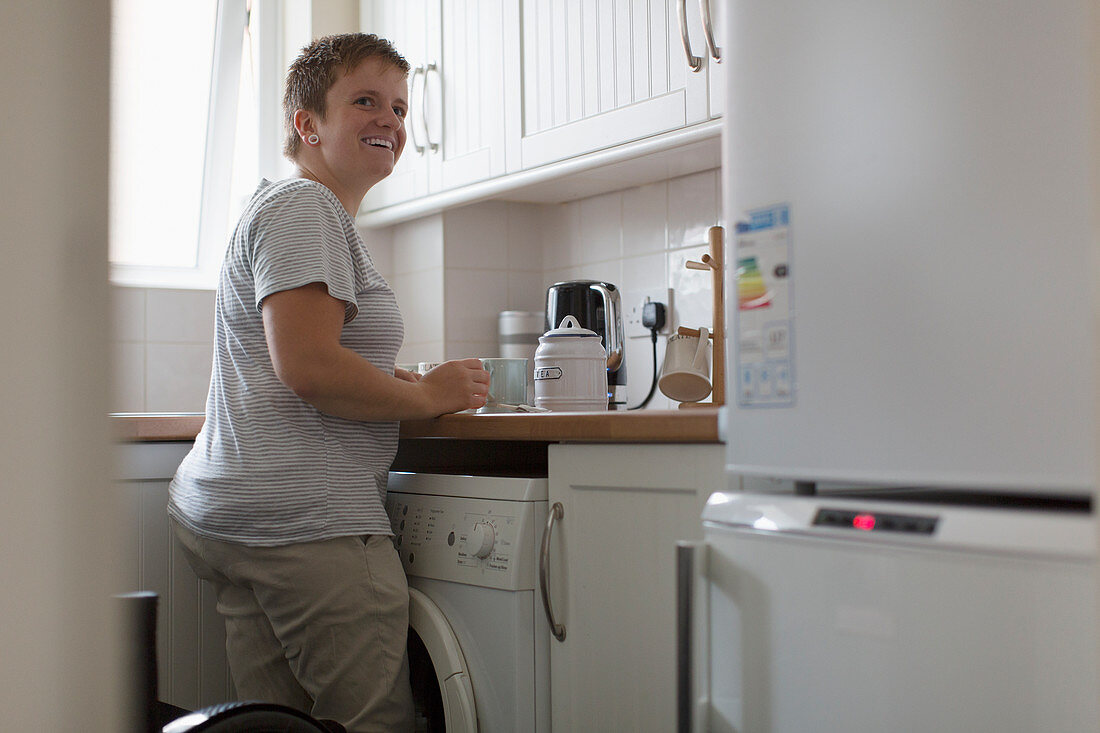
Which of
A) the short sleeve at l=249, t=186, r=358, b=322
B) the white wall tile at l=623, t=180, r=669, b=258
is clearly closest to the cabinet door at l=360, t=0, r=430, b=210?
the white wall tile at l=623, t=180, r=669, b=258

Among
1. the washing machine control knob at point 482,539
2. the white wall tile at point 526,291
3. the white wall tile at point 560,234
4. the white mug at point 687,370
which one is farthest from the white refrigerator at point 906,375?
the white wall tile at point 526,291

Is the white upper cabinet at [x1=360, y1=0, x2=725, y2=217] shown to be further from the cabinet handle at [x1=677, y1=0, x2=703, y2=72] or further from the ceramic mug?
the ceramic mug

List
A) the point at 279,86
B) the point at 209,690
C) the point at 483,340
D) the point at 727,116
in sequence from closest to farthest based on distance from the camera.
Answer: the point at 727,116
the point at 209,690
the point at 483,340
the point at 279,86

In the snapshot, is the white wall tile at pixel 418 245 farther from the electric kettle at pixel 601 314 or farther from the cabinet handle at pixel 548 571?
the cabinet handle at pixel 548 571

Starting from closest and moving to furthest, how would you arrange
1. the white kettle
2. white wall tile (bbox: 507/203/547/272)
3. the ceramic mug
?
the white kettle, the ceramic mug, white wall tile (bbox: 507/203/547/272)

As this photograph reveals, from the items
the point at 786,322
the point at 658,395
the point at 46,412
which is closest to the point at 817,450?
the point at 786,322

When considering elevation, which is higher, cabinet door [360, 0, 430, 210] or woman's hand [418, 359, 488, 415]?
cabinet door [360, 0, 430, 210]

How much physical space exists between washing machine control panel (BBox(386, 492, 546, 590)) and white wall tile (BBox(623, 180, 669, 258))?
3.56 feet

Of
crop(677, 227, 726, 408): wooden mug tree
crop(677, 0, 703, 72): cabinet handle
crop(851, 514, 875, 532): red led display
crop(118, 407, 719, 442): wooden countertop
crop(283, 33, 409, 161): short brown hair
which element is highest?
crop(677, 0, 703, 72): cabinet handle

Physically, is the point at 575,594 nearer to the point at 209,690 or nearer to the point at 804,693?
the point at 804,693

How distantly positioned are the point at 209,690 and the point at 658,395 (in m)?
1.17

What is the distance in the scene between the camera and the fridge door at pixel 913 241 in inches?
30.1

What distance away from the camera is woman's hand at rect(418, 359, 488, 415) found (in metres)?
1.51

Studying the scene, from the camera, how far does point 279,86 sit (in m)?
3.09
